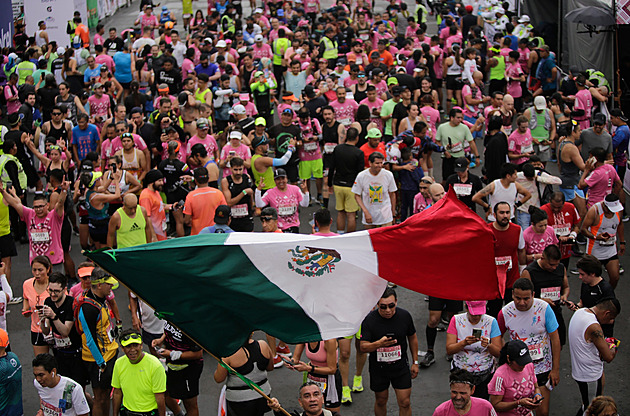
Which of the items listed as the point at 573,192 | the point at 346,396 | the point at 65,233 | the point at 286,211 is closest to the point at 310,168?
the point at 286,211

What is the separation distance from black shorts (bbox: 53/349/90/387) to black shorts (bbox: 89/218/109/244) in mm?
3328

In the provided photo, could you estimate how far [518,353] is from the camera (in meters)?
7.95

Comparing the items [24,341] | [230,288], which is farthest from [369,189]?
[230,288]

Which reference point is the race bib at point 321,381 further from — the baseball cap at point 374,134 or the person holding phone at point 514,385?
the baseball cap at point 374,134

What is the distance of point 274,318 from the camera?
274 inches

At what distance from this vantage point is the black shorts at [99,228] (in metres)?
12.4

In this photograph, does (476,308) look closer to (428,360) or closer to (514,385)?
(514,385)

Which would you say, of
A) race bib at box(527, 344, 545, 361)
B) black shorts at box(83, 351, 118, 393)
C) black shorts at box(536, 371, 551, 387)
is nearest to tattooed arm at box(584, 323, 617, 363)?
race bib at box(527, 344, 545, 361)

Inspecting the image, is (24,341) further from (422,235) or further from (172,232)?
(422,235)

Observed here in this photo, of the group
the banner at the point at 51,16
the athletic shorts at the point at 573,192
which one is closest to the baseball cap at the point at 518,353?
the athletic shorts at the point at 573,192

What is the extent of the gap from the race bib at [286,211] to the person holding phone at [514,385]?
176 inches

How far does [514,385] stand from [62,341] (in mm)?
4662

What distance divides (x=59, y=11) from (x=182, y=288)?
20076mm

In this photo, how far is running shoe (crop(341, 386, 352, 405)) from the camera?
952cm
